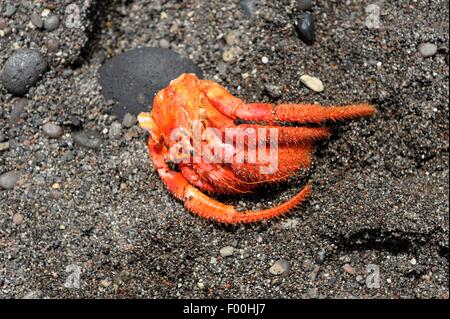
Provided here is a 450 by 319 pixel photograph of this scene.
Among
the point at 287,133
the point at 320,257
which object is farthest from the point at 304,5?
the point at 320,257

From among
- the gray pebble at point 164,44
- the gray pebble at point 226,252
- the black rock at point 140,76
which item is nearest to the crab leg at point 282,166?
the gray pebble at point 226,252

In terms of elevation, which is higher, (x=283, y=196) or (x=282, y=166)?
(x=282, y=166)

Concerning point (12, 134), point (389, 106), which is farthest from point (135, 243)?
point (389, 106)

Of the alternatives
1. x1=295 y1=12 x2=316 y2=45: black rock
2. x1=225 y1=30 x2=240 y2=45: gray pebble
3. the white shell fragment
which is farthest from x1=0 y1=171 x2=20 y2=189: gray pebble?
x1=295 y1=12 x2=316 y2=45: black rock

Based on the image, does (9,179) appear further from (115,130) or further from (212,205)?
(212,205)

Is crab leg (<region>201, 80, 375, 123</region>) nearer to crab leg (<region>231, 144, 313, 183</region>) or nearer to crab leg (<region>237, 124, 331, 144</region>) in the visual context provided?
crab leg (<region>237, 124, 331, 144</region>)
